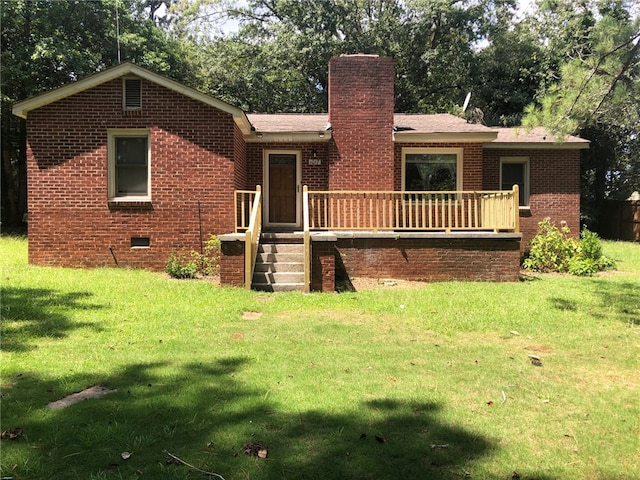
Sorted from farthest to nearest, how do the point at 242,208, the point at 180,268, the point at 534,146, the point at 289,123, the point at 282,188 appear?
the point at 534,146, the point at 289,123, the point at 282,188, the point at 242,208, the point at 180,268

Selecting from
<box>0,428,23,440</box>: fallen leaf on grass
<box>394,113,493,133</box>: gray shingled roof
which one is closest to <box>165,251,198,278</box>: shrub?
<box>394,113,493,133</box>: gray shingled roof

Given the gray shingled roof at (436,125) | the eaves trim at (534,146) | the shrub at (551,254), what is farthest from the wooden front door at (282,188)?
the shrub at (551,254)

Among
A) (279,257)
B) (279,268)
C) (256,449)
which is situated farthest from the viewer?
(279,257)

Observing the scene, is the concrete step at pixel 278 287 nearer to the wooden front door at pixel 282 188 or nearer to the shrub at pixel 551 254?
the wooden front door at pixel 282 188

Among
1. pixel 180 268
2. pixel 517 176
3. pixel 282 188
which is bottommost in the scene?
pixel 180 268

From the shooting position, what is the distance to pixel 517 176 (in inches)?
632

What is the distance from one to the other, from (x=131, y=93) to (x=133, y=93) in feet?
0.15

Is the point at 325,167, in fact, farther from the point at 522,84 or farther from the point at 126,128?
the point at 522,84

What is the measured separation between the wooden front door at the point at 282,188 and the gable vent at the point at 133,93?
11.8 feet

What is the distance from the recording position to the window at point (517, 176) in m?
15.9

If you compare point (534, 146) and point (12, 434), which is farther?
point (534, 146)

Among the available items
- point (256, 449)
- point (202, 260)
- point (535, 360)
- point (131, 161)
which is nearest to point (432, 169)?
point (202, 260)

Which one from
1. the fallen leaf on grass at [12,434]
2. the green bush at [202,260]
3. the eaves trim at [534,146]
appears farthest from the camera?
the eaves trim at [534,146]

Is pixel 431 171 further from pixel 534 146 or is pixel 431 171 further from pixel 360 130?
pixel 534 146
